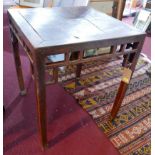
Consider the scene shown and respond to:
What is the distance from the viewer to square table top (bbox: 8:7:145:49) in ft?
2.62

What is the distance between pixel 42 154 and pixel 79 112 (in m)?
0.41

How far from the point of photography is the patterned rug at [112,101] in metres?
1.21

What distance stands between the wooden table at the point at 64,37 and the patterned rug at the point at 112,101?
0.85 ft

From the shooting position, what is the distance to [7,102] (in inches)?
54.5

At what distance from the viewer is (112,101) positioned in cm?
150

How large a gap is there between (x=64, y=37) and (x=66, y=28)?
11 cm

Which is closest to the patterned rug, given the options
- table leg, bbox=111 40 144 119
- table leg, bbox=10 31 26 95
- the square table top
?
table leg, bbox=111 40 144 119

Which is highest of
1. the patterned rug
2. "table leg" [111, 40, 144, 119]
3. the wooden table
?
the wooden table

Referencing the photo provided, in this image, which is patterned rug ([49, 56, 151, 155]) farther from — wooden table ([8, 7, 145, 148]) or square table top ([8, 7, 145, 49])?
square table top ([8, 7, 145, 49])

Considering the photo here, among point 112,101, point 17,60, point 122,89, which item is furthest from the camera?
point 112,101

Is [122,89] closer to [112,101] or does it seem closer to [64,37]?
[112,101]

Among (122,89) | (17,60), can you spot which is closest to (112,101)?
(122,89)
